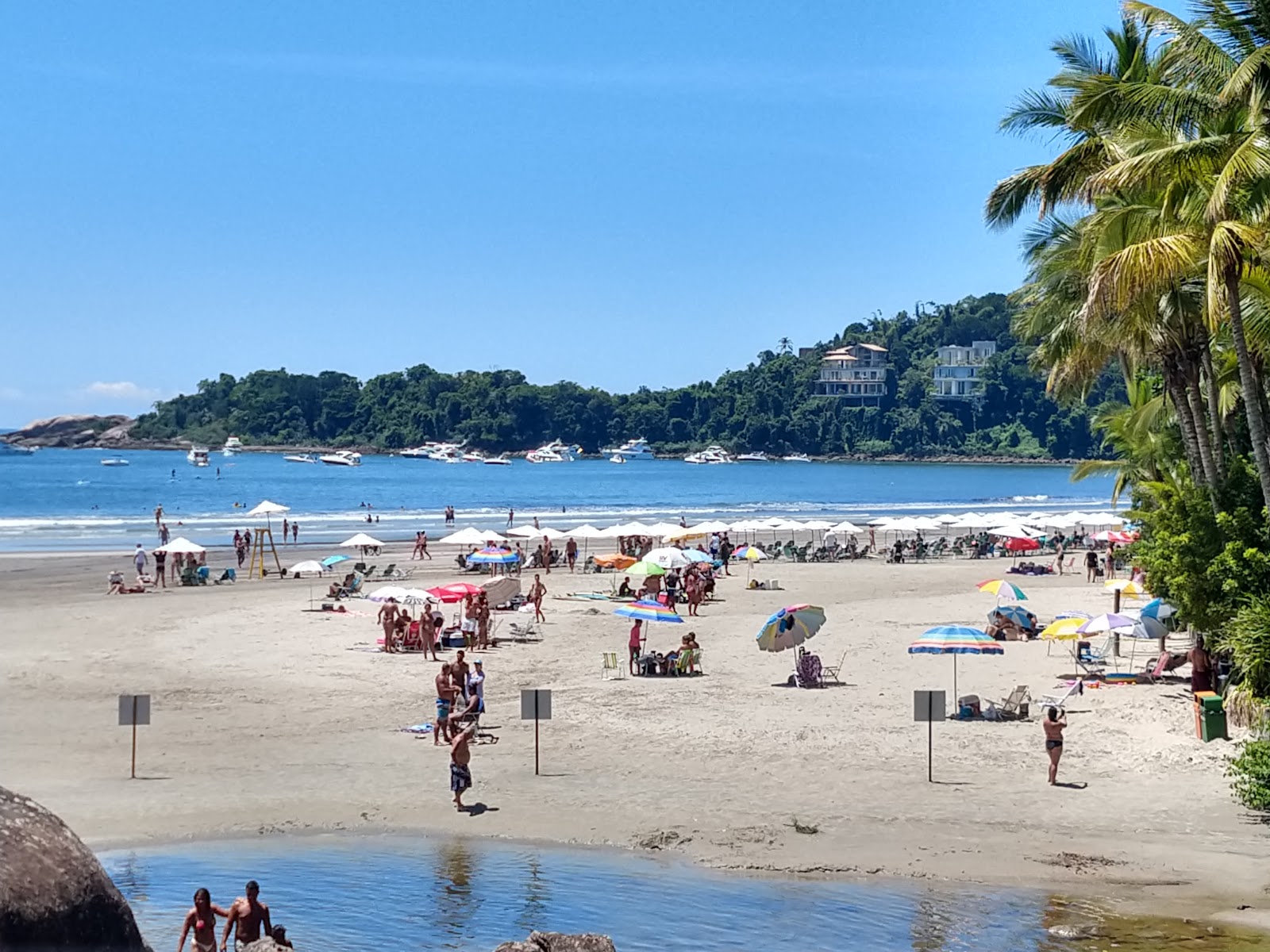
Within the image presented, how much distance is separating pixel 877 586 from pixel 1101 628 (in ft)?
59.9

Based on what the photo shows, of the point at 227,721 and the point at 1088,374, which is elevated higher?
the point at 1088,374

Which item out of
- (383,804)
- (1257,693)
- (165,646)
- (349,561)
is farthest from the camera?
(349,561)

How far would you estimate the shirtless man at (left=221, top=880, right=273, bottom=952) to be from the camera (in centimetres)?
1033

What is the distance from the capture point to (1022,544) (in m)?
49.9

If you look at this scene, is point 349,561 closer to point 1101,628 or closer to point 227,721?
point 227,721

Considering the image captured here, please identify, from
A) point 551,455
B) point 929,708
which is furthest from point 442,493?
point 929,708

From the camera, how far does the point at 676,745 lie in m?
17.8

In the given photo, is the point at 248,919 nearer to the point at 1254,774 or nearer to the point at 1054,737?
the point at 1054,737

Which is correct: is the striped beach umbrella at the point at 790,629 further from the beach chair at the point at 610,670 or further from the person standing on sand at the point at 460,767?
the person standing on sand at the point at 460,767

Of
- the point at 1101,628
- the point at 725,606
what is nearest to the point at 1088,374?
the point at 1101,628

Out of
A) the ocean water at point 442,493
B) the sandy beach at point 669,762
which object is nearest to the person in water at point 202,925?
the sandy beach at point 669,762

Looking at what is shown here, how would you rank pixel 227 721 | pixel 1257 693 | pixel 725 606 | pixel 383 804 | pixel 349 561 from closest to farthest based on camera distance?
pixel 383 804 → pixel 1257 693 → pixel 227 721 → pixel 725 606 → pixel 349 561

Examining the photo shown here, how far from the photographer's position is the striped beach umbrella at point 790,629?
22.6m

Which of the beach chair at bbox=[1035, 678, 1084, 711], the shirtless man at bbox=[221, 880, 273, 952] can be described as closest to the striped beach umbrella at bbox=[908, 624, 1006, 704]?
the beach chair at bbox=[1035, 678, 1084, 711]
